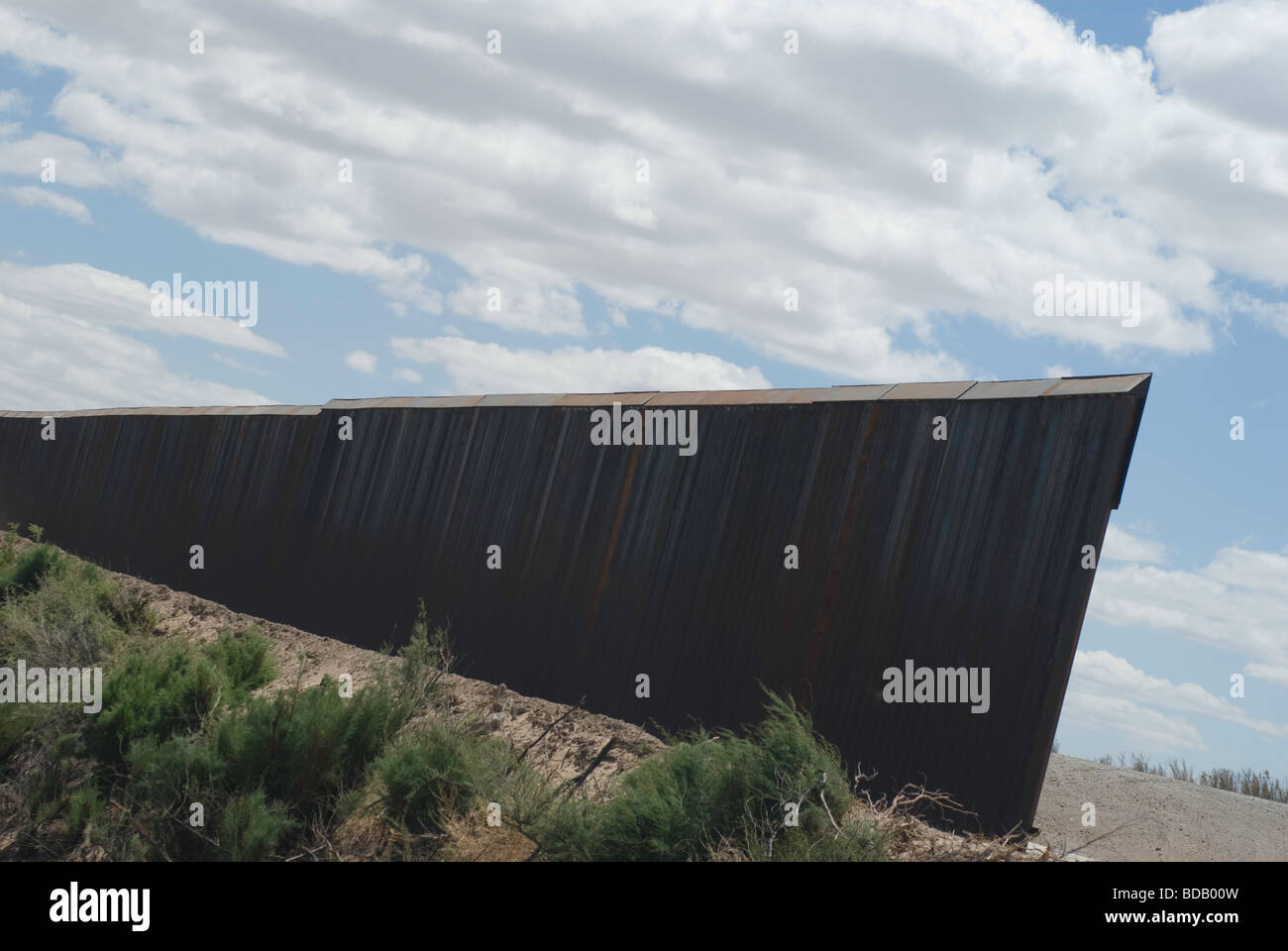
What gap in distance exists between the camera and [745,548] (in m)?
11.3

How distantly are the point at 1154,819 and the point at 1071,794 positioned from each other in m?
1.01

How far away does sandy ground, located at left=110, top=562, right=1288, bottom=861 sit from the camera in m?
10.5

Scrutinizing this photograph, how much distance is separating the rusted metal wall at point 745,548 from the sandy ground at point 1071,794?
36 cm

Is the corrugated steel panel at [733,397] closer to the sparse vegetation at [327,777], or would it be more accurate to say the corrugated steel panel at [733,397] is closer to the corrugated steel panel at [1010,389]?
the corrugated steel panel at [1010,389]

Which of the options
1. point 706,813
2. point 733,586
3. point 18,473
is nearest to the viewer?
point 706,813

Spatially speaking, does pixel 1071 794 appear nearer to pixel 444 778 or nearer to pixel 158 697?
pixel 444 778

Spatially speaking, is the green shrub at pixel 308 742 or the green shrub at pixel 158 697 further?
the green shrub at pixel 158 697

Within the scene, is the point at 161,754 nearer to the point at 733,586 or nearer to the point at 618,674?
the point at 618,674

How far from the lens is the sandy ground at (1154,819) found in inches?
412

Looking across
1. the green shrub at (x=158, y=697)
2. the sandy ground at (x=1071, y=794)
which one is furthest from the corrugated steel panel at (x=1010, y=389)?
the green shrub at (x=158, y=697)

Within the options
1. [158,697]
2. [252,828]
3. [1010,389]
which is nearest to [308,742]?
[252,828]
